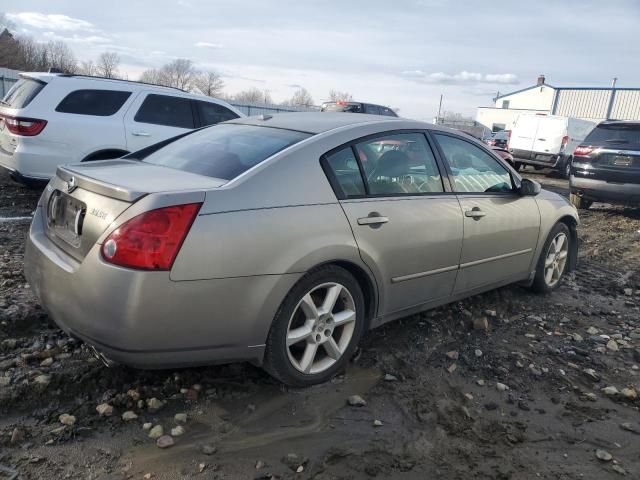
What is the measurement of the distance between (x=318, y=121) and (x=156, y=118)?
474cm

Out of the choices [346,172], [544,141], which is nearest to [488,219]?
[346,172]

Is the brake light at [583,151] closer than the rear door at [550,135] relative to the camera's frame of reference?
Yes

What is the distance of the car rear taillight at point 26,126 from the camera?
6.39 metres

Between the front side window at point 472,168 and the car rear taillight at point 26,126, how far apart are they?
500cm

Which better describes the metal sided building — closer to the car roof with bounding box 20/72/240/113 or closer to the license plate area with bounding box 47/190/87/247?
the car roof with bounding box 20/72/240/113

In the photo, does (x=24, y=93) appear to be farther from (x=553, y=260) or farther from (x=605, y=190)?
(x=605, y=190)

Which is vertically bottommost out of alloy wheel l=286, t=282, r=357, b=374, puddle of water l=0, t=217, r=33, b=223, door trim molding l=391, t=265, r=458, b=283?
puddle of water l=0, t=217, r=33, b=223

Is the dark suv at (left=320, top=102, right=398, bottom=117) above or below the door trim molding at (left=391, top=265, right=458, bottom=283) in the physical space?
above

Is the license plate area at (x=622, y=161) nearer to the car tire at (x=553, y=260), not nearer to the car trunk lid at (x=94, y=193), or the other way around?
the car tire at (x=553, y=260)

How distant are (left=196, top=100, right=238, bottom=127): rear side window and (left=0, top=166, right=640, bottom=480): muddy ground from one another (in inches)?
184

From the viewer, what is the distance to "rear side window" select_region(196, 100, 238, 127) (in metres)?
8.28

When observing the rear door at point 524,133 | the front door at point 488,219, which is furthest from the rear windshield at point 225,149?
the rear door at point 524,133

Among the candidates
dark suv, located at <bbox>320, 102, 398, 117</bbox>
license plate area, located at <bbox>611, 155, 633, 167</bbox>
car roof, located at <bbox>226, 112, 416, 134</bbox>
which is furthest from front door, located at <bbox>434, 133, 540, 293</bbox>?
dark suv, located at <bbox>320, 102, 398, 117</bbox>

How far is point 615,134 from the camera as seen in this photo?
32.1 ft
